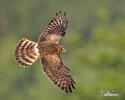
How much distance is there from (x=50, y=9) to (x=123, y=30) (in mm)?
30595

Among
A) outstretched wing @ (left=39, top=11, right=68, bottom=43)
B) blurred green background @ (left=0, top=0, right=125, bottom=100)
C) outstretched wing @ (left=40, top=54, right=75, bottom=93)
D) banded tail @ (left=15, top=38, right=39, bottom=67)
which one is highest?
blurred green background @ (left=0, top=0, right=125, bottom=100)

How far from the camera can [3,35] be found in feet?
178

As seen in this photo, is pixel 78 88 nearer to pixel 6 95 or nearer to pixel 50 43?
pixel 50 43

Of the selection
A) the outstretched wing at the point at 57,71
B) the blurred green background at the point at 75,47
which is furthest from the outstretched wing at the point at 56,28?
the blurred green background at the point at 75,47

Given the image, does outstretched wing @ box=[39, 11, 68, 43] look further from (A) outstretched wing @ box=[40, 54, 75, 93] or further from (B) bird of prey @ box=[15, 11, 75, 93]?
(A) outstretched wing @ box=[40, 54, 75, 93]

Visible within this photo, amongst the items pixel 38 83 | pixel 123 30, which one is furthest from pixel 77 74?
pixel 123 30

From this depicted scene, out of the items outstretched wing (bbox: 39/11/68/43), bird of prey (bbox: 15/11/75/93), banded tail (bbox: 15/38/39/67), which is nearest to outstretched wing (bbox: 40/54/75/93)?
bird of prey (bbox: 15/11/75/93)

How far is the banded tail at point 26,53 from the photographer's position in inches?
508

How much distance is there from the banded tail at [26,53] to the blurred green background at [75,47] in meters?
10.2

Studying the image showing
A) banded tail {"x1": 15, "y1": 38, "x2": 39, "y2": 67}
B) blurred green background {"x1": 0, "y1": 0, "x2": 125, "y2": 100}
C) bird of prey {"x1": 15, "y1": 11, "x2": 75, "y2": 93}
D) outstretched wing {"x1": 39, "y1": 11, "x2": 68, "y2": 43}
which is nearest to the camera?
bird of prey {"x1": 15, "y1": 11, "x2": 75, "y2": 93}

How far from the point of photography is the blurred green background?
81.6 feet

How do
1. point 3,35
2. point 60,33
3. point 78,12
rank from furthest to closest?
point 78,12
point 3,35
point 60,33

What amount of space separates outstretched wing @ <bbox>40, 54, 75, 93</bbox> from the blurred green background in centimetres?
1046

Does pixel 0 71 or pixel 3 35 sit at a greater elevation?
pixel 3 35
